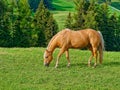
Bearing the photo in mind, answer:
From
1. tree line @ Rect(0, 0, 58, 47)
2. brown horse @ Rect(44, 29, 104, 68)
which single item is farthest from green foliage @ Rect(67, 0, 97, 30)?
brown horse @ Rect(44, 29, 104, 68)

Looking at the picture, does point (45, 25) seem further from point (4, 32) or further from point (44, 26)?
point (4, 32)

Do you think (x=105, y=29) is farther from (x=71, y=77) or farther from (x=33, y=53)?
(x=71, y=77)

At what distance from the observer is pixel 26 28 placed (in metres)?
58.1

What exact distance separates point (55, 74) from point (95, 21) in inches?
1617

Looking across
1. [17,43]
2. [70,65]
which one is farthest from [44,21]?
[70,65]

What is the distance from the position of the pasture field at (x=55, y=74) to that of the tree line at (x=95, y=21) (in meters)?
36.1

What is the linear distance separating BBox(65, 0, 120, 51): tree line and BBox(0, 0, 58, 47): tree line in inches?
152

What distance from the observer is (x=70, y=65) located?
61.2 ft

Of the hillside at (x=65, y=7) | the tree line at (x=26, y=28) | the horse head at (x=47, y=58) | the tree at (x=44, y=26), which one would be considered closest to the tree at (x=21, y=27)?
the tree line at (x=26, y=28)

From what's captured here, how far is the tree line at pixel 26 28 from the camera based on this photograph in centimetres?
5525

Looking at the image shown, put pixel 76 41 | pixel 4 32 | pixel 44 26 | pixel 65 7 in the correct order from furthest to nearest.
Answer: pixel 65 7, pixel 44 26, pixel 4 32, pixel 76 41

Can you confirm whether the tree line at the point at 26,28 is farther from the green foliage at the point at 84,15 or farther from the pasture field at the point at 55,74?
the pasture field at the point at 55,74

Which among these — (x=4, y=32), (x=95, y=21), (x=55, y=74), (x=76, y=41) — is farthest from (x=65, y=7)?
(x=55, y=74)

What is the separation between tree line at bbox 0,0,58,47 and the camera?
2175 inches
